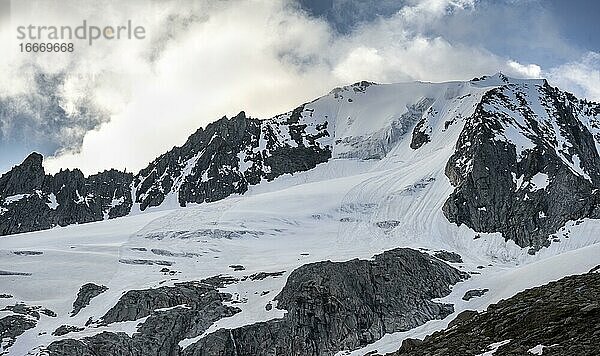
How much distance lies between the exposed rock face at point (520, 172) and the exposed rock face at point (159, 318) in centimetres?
6367

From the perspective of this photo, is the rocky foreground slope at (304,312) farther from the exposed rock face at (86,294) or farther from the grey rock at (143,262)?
the grey rock at (143,262)

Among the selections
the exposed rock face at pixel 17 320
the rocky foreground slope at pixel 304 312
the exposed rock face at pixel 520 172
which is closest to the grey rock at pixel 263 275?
the rocky foreground slope at pixel 304 312

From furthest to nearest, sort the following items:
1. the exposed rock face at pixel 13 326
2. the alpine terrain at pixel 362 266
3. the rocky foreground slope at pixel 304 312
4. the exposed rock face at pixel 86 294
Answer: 1. the exposed rock face at pixel 86 294
2. the exposed rock face at pixel 13 326
3. the rocky foreground slope at pixel 304 312
4. the alpine terrain at pixel 362 266

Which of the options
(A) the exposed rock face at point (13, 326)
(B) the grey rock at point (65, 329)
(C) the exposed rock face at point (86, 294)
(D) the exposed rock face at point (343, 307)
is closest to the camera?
(D) the exposed rock face at point (343, 307)

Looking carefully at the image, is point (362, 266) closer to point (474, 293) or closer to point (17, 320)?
point (474, 293)

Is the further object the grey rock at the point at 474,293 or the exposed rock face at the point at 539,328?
the grey rock at the point at 474,293

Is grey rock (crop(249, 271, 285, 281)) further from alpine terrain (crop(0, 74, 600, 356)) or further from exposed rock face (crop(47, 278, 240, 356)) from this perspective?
exposed rock face (crop(47, 278, 240, 356))

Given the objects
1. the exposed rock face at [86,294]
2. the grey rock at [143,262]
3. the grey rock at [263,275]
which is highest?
the grey rock at [143,262]

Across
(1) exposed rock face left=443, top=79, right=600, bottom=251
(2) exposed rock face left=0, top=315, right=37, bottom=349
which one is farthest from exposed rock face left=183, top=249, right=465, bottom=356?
(1) exposed rock face left=443, top=79, right=600, bottom=251

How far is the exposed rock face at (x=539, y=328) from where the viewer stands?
51.5 feet

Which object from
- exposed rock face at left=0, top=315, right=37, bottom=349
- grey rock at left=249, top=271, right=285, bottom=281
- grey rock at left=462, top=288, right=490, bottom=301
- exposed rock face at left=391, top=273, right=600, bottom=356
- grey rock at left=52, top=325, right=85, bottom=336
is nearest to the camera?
exposed rock face at left=391, top=273, right=600, bottom=356

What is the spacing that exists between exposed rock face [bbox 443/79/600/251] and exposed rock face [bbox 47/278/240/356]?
6367 centimetres

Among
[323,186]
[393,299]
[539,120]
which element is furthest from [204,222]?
[539,120]

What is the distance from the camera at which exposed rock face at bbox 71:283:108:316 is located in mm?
85750
